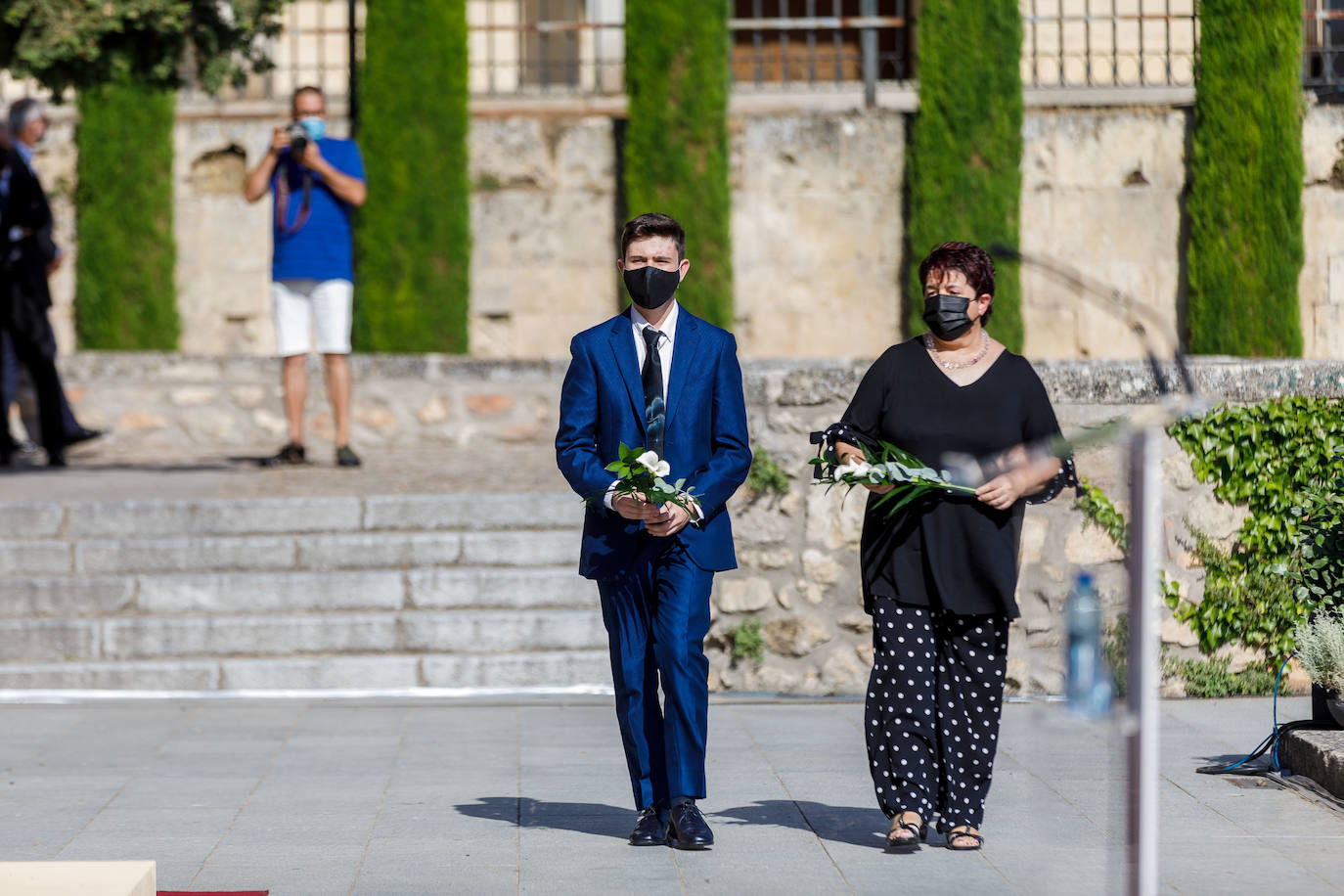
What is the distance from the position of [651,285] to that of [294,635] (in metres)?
3.36

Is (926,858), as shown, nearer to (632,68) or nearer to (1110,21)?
(632,68)

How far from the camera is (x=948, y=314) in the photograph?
4.84m

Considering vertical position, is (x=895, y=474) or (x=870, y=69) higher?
(x=870, y=69)

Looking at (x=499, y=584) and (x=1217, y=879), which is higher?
(x=499, y=584)

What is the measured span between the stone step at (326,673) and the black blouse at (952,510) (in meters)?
2.71

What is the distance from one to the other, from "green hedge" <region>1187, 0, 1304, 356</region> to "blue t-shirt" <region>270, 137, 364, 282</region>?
8.31 metres

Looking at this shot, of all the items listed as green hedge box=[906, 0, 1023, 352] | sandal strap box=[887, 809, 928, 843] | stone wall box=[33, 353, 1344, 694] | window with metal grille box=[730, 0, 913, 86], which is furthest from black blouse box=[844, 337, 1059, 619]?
window with metal grille box=[730, 0, 913, 86]

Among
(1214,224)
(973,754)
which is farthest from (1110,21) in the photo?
(973,754)

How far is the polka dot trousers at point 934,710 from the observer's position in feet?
15.8

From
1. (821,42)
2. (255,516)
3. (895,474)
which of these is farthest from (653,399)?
(821,42)

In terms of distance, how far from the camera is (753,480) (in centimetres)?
747

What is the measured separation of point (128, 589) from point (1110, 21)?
37.5ft

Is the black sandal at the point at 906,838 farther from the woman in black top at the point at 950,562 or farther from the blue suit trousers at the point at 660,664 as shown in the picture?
the blue suit trousers at the point at 660,664

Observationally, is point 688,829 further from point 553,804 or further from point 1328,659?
point 1328,659
